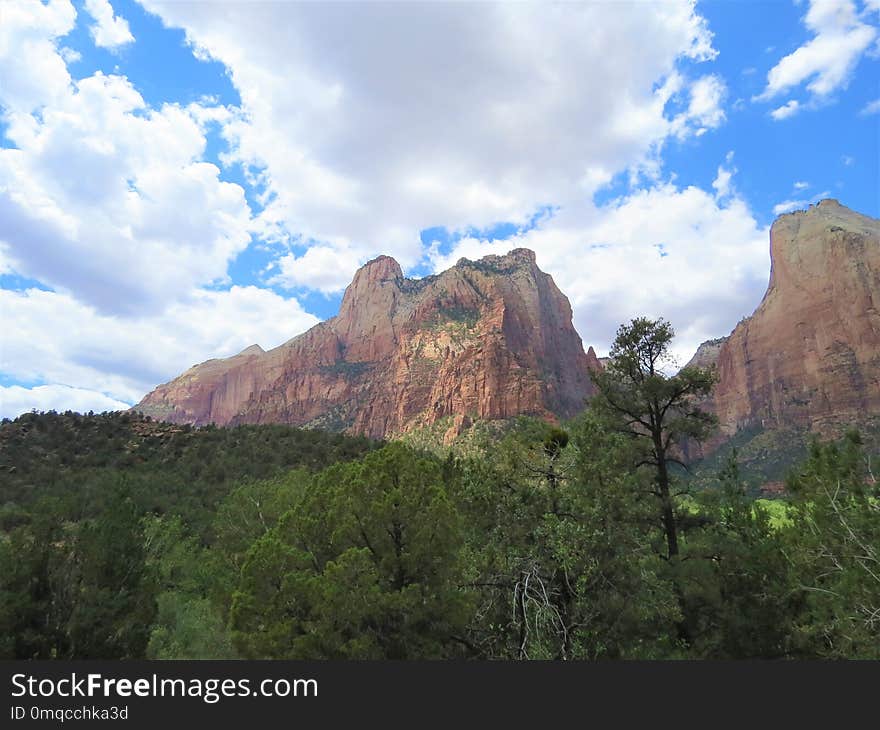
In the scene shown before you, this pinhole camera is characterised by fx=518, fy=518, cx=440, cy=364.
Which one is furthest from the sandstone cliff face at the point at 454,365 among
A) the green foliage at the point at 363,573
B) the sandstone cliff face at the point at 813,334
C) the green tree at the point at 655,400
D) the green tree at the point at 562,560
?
the green foliage at the point at 363,573

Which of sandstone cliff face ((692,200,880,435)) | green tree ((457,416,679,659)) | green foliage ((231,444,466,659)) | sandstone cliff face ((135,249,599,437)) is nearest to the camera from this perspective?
green foliage ((231,444,466,659))

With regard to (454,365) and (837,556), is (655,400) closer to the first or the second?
(837,556)

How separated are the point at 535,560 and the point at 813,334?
157 meters

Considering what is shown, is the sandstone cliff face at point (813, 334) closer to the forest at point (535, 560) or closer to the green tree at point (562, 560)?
the forest at point (535, 560)

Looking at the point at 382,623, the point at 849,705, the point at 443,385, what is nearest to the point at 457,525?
the point at 382,623

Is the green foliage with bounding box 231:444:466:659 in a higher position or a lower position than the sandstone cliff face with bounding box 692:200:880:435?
lower


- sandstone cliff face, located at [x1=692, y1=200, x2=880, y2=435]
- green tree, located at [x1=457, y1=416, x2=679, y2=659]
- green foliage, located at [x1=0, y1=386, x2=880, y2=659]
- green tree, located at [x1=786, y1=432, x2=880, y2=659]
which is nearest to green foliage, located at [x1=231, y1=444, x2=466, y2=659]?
green foliage, located at [x1=0, y1=386, x2=880, y2=659]

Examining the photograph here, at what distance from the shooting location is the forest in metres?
9.49

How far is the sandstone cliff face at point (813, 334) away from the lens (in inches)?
4756

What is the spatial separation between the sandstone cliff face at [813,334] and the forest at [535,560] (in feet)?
379

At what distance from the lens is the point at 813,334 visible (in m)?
135

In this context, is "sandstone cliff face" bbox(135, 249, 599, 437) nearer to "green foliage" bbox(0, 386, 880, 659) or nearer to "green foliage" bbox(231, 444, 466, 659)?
"green foliage" bbox(0, 386, 880, 659)

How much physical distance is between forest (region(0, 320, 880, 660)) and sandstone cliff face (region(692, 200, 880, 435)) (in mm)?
115666

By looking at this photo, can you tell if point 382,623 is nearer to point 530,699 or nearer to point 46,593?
point 530,699
